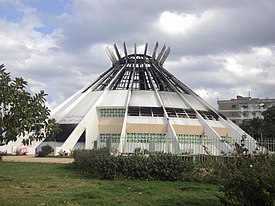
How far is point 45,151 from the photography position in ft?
155

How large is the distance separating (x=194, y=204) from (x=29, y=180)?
8962mm

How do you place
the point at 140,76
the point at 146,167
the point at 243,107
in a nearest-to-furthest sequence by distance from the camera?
1. the point at 146,167
2. the point at 140,76
3. the point at 243,107

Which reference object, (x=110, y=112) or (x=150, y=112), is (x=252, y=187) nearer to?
(x=150, y=112)

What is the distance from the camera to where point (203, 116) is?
58531mm

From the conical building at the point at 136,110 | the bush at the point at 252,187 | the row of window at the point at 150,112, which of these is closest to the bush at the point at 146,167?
the bush at the point at 252,187

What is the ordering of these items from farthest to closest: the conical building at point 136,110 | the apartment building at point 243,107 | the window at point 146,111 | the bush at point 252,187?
the apartment building at point 243,107
the window at point 146,111
the conical building at point 136,110
the bush at point 252,187

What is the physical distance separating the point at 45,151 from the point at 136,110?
14150 mm

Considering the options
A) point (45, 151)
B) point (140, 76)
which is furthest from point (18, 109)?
point (140, 76)

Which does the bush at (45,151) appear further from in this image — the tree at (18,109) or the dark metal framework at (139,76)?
the tree at (18,109)

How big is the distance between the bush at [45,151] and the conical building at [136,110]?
1.57 m

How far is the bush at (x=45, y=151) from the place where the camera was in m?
46.2

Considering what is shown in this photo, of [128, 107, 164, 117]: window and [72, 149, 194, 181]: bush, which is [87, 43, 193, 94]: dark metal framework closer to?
A: [128, 107, 164, 117]: window

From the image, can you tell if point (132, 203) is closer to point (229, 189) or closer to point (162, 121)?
point (229, 189)

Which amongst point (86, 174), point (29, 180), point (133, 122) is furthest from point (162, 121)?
point (29, 180)
